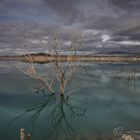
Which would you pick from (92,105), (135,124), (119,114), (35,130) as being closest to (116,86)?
(92,105)

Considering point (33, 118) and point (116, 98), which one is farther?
point (116, 98)

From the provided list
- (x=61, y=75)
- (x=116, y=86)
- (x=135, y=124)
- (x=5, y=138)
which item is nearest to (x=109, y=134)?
(x=135, y=124)

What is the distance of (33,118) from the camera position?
72.6 feet

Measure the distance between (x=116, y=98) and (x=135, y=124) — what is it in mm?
8766

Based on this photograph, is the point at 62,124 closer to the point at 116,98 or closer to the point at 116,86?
the point at 116,98

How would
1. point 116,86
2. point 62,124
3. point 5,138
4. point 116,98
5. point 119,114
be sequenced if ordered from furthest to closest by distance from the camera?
1. point 116,86
2. point 116,98
3. point 119,114
4. point 62,124
5. point 5,138

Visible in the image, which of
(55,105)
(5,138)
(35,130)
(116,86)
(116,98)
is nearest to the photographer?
(5,138)

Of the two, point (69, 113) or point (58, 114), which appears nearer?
point (58, 114)

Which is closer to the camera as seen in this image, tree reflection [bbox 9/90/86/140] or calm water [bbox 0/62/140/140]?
tree reflection [bbox 9/90/86/140]

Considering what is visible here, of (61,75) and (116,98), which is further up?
(61,75)

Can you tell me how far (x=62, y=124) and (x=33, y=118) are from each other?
2.29 metres

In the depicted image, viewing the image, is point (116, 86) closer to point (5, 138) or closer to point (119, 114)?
point (119, 114)

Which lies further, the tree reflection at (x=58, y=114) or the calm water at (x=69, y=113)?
the calm water at (x=69, y=113)

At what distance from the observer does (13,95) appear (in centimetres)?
2997
